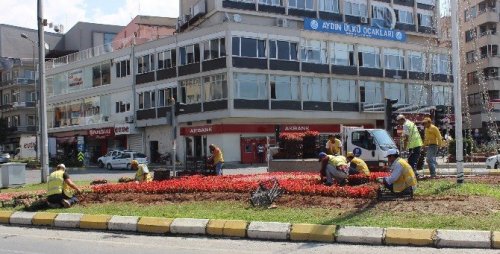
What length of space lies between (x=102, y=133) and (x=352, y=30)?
25756 mm

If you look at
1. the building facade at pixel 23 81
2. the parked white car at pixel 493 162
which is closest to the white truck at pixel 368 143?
the parked white car at pixel 493 162

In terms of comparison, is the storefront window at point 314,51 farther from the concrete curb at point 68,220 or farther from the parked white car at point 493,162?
the concrete curb at point 68,220

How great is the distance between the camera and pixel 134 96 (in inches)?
2131

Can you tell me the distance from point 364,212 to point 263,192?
262 centimetres

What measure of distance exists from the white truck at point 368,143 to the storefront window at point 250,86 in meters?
20.3

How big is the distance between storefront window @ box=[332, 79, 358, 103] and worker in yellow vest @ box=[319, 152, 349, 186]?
36.7 meters

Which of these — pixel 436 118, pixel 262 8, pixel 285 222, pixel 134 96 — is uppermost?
pixel 262 8

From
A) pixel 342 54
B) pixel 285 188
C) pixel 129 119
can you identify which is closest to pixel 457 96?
pixel 285 188

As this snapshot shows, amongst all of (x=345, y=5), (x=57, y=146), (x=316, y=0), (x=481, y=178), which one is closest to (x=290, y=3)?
(x=316, y=0)

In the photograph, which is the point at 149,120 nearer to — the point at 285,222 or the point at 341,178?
the point at 341,178

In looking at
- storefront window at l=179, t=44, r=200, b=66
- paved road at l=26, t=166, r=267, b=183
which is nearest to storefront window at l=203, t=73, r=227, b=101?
storefront window at l=179, t=44, r=200, b=66

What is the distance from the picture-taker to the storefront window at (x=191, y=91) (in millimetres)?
48625

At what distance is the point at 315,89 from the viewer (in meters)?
50.7

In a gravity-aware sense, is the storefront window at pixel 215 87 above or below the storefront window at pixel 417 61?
below
